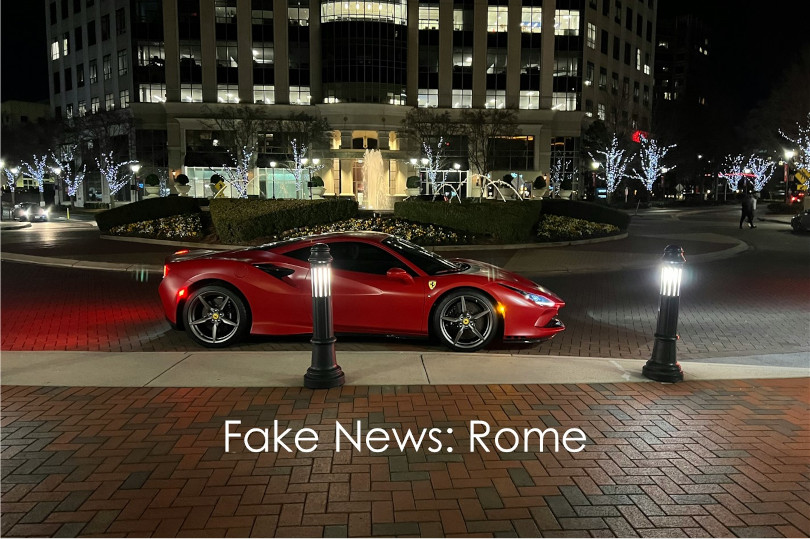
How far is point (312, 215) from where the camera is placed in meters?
19.8

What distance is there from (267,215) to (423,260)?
1287cm

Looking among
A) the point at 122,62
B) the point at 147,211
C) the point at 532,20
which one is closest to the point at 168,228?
the point at 147,211

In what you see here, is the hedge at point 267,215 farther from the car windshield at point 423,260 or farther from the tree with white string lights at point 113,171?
the tree with white string lights at point 113,171

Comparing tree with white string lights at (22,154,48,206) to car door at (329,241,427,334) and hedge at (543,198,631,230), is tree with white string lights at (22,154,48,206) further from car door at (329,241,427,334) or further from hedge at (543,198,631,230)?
car door at (329,241,427,334)

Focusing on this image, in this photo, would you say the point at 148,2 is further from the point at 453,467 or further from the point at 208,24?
the point at 453,467

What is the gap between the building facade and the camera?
57.6 m

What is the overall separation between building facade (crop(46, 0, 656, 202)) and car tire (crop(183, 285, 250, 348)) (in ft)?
165

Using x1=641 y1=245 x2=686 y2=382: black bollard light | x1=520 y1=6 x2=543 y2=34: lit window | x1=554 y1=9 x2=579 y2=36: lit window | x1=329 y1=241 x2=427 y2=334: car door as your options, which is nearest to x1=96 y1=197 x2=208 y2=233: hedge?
x1=329 y1=241 x2=427 y2=334: car door

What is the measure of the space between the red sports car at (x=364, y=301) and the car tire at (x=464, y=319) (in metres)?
0.01

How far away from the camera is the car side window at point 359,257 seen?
24.2 ft

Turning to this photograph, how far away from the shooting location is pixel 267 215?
768 inches

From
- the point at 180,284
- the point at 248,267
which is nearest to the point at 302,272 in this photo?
the point at 248,267

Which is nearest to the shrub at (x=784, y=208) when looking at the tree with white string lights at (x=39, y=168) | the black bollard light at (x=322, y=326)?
the black bollard light at (x=322, y=326)

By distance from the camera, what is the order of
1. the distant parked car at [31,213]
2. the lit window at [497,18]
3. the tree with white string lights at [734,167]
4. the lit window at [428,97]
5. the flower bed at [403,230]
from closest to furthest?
the flower bed at [403,230]
the distant parked car at [31,213]
the lit window at [428,97]
the lit window at [497,18]
the tree with white string lights at [734,167]
